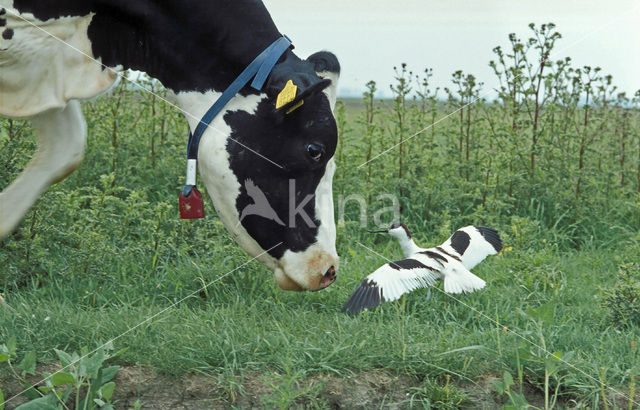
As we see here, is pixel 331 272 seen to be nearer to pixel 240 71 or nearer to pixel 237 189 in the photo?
pixel 237 189

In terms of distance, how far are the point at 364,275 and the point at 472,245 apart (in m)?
0.65

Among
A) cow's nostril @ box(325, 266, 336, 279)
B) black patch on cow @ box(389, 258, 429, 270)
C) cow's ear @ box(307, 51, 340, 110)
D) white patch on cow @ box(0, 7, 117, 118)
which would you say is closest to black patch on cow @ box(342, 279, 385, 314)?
black patch on cow @ box(389, 258, 429, 270)

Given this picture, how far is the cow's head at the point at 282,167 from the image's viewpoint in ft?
10.5

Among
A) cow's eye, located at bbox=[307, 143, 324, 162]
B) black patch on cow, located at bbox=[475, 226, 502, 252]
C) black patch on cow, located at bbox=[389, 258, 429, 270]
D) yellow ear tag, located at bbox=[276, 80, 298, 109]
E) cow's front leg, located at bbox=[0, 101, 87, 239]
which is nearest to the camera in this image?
yellow ear tag, located at bbox=[276, 80, 298, 109]

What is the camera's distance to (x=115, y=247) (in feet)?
14.9

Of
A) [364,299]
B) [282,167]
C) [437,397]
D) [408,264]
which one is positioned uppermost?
[282,167]

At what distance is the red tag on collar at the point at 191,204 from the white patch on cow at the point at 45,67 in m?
0.59

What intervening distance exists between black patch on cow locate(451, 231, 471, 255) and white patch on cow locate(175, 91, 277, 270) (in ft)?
4.67

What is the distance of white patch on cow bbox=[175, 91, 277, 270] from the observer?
129 inches

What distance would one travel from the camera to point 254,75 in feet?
10.6

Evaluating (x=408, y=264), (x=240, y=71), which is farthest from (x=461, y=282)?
(x=240, y=71)

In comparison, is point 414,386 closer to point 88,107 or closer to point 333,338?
point 333,338

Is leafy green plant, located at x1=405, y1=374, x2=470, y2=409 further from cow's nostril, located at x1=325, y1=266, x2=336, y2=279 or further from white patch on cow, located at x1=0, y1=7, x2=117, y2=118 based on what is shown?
white patch on cow, located at x1=0, y1=7, x2=117, y2=118

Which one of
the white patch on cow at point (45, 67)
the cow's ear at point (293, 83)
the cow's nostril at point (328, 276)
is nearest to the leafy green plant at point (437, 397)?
the cow's nostril at point (328, 276)
